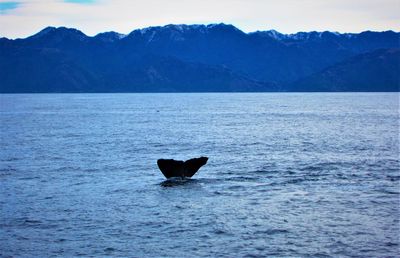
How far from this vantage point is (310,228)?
32.7m

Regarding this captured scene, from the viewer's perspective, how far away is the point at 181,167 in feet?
165

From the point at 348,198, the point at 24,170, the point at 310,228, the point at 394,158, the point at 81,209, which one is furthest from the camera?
the point at 394,158

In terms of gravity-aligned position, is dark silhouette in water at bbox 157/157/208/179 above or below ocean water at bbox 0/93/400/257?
above

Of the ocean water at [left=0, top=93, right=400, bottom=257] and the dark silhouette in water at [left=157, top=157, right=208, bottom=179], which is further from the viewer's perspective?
the dark silhouette in water at [left=157, top=157, right=208, bottom=179]

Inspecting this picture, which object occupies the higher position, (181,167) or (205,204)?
(181,167)

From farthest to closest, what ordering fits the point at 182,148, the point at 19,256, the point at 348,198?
the point at 182,148 < the point at 348,198 < the point at 19,256

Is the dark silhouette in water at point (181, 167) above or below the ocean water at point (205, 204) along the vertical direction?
above

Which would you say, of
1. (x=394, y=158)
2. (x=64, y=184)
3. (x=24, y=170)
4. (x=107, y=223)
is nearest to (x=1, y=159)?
(x=24, y=170)

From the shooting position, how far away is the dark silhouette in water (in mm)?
49797

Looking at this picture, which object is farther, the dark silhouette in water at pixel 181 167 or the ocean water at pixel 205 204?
the dark silhouette in water at pixel 181 167

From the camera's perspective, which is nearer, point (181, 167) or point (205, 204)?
point (205, 204)

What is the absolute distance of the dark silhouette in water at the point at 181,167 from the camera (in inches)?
1961

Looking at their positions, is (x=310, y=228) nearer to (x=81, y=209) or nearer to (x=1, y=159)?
(x=81, y=209)

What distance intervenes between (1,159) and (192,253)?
142 ft
